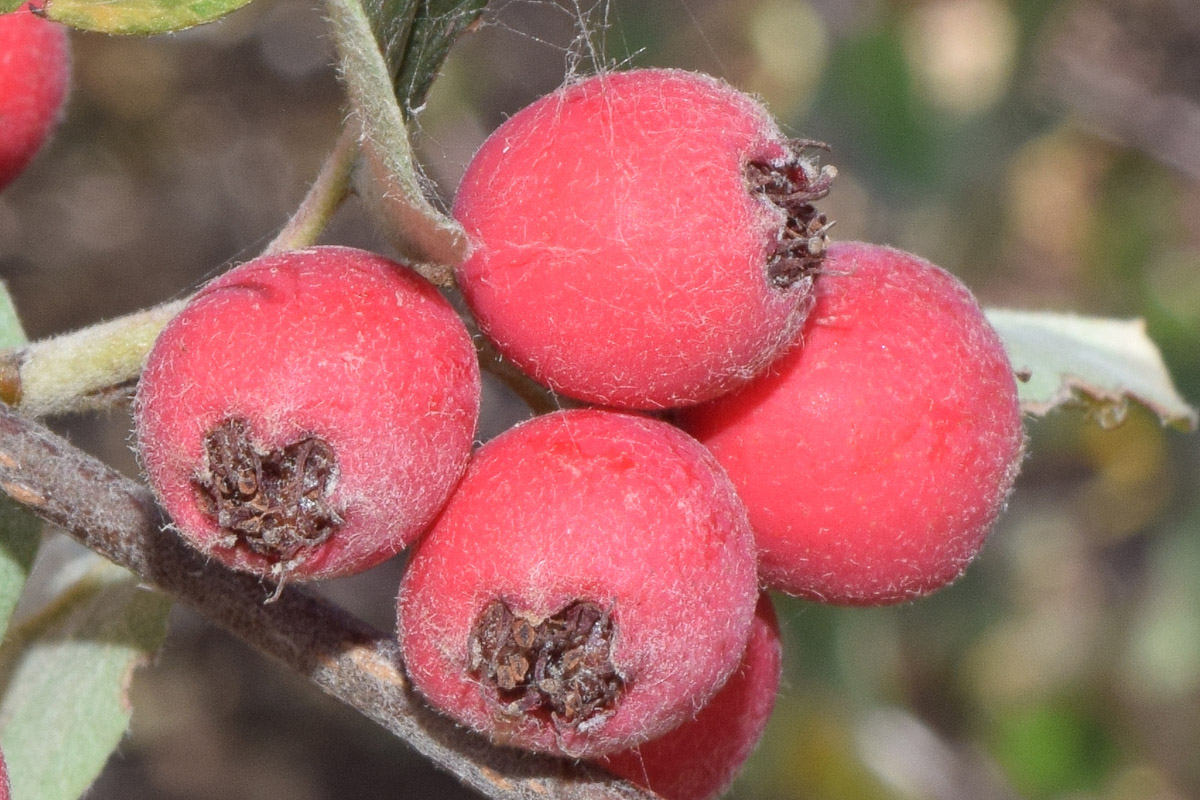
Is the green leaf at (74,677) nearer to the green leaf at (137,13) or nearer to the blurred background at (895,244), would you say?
the green leaf at (137,13)

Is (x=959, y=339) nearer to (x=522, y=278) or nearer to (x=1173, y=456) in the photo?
(x=522, y=278)

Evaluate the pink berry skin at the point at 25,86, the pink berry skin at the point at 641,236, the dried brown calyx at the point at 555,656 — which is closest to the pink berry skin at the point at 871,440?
the pink berry skin at the point at 641,236

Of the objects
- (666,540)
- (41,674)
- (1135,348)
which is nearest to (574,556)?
(666,540)

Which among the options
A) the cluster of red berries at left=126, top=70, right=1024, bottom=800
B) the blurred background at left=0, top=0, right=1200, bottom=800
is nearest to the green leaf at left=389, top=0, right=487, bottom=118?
the cluster of red berries at left=126, top=70, right=1024, bottom=800

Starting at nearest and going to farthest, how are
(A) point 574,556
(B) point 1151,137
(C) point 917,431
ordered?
(A) point 574,556 < (C) point 917,431 < (B) point 1151,137

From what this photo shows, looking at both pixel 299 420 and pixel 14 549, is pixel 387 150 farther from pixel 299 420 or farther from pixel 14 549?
pixel 14 549

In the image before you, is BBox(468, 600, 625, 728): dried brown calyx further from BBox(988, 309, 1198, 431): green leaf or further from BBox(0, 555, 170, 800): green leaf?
BBox(988, 309, 1198, 431): green leaf
